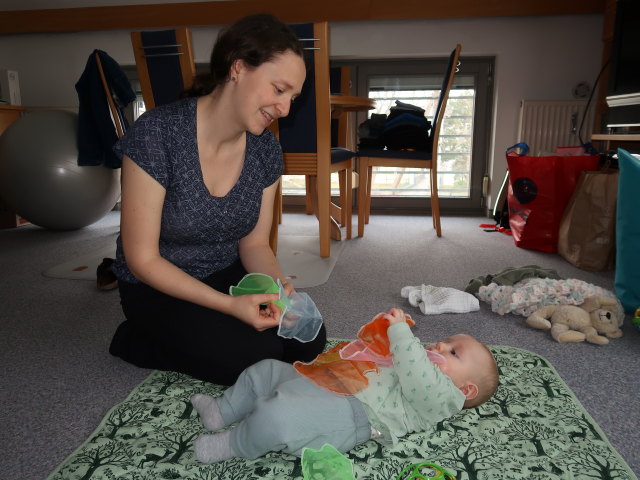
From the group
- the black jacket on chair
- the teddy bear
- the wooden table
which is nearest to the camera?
the teddy bear

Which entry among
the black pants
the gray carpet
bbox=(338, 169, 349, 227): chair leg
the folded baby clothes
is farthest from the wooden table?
the black pants

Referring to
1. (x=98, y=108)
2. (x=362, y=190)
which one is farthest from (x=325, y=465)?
(x=98, y=108)

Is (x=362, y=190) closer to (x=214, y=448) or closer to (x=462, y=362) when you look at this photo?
(x=462, y=362)

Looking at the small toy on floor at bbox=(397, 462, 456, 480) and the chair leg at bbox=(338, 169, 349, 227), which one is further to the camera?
the chair leg at bbox=(338, 169, 349, 227)

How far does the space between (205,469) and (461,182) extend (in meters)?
3.30

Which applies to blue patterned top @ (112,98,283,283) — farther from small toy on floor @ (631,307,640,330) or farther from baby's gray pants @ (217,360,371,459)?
small toy on floor @ (631,307,640,330)

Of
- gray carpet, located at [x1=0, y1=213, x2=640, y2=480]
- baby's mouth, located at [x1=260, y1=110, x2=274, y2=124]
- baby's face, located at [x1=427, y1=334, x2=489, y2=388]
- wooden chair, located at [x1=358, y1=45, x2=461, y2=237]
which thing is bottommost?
gray carpet, located at [x1=0, y1=213, x2=640, y2=480]

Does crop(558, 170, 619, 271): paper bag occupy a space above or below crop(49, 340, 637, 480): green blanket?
above

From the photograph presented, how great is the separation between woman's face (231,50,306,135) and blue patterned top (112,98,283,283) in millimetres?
167

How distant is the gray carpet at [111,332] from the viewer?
105 cm

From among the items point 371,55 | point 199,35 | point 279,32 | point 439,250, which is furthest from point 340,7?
point 279,32

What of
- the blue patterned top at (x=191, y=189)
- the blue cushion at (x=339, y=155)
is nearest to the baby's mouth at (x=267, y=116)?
the blue patterned top at (x=191, y=189)

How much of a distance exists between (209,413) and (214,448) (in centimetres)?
10

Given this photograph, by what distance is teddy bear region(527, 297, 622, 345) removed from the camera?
146 cm
